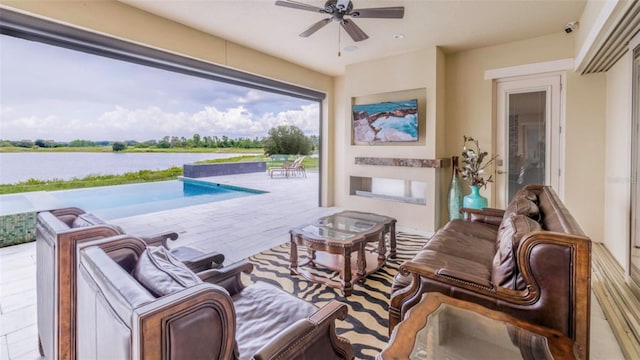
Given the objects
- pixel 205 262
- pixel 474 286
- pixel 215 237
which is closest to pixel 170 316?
pixel 205 262

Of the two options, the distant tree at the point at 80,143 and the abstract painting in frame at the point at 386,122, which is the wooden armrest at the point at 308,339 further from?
the distant tree at the point at 80,143

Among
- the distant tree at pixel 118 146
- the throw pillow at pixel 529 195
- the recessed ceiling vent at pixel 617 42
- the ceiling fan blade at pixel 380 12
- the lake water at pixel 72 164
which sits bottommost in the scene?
the throw pillow at pixel 529 195

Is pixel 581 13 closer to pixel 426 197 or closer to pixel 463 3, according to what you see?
pixel 463 3

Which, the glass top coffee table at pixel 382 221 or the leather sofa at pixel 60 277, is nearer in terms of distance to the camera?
the leather sofa at pixel 60 277

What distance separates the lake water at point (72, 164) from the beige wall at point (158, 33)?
2018 mm

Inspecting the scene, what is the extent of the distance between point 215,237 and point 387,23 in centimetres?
363

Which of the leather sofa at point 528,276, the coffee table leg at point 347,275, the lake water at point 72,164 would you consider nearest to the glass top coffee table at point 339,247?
the coffee table leg at point 347,275

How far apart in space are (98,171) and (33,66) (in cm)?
190

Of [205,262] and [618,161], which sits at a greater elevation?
[618,161]

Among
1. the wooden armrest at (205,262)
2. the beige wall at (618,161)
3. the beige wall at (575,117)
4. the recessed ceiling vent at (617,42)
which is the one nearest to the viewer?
the wooden armrest at (205,262)

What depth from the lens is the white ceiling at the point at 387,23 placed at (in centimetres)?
327

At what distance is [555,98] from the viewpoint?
162 inches

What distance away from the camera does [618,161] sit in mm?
3199

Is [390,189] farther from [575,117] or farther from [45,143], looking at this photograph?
[45,143]
